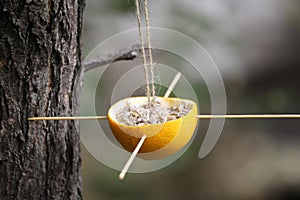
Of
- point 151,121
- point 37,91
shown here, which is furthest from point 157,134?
point 37,91

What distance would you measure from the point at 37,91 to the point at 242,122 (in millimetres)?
1531

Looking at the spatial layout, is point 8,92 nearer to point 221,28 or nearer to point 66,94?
point 66,94

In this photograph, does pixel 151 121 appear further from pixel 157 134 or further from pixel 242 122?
pixel 242 122

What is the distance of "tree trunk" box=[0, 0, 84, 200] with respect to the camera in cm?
81

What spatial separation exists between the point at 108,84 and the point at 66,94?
104 centimetres

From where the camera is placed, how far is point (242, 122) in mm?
2256

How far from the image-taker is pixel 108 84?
1.94 m

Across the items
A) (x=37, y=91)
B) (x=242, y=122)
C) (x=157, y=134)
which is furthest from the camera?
(x=242, y=122)

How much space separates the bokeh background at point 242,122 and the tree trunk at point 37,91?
844 millimetres

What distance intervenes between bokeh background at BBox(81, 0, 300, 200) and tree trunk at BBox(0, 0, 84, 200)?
844 mm

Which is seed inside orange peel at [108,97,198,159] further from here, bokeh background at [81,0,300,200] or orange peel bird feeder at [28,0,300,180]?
bokeh background at [81,0,300,200]

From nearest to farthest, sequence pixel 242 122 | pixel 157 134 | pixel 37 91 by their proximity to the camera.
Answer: pixel 157 134, pixel 37 91, pixel 242 122

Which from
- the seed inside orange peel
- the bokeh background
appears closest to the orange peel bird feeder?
the seed inside orange peel

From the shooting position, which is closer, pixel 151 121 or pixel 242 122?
pixel 151 121
